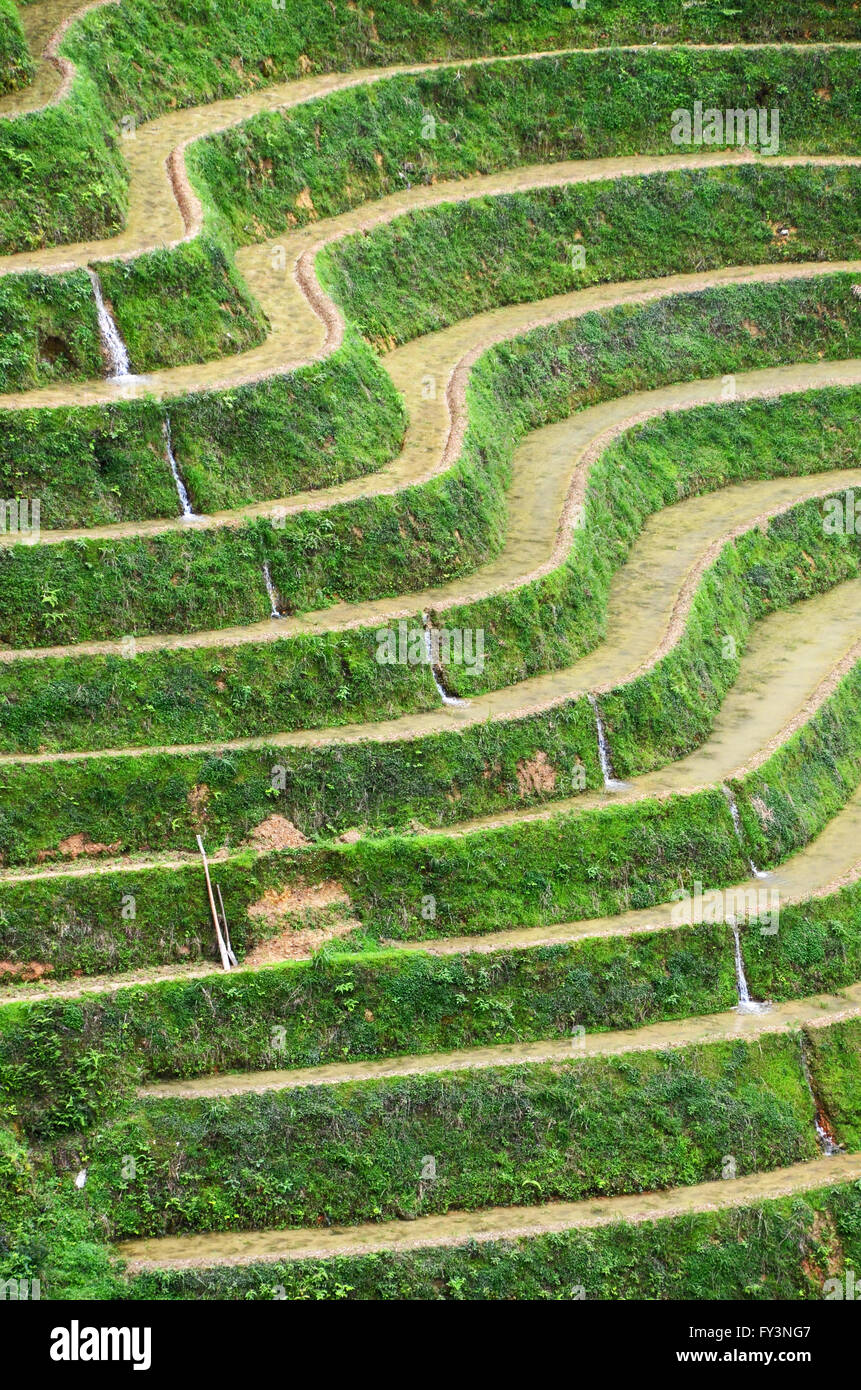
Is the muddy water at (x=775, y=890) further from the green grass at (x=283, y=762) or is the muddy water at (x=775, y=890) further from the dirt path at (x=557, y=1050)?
the green grass at (x=283, y=762)

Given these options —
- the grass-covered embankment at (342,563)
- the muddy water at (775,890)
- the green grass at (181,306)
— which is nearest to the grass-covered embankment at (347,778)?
the grass-covered embankment at (342,563)

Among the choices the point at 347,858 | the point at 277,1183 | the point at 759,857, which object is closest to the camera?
the point at 277,1183

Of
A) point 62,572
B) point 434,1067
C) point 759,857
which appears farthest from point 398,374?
point 434,1067

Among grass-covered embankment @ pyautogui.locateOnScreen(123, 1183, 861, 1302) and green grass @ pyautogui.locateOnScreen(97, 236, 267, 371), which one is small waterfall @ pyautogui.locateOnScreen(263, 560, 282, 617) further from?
grass-covered embankment @ pyautogui.locateOnScreen(123, 1183, 861, 1302)

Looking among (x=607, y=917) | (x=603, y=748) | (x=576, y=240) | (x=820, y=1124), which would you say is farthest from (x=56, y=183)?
(x=820, y=1124)

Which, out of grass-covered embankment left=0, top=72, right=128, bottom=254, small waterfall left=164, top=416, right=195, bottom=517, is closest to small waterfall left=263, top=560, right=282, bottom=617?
small waterfall left=164, top=416, right=195, bottom=517

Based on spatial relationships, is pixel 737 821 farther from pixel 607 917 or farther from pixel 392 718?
pixel 392 718

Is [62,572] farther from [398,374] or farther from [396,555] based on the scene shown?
[398,374]
